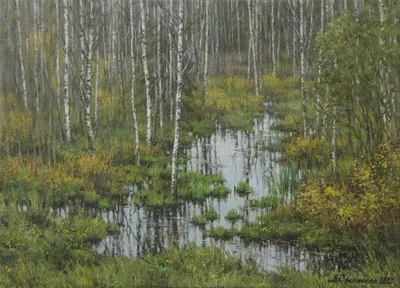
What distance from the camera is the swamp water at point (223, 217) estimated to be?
906 centimetres

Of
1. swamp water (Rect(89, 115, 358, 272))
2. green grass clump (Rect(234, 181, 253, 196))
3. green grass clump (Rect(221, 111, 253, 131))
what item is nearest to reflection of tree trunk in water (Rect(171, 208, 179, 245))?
swamp water (Rect(89, 115, 358, 272))

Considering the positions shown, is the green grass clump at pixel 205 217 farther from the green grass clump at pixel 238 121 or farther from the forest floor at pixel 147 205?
the green grass clump at pixel 238 121

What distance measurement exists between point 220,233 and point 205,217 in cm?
107

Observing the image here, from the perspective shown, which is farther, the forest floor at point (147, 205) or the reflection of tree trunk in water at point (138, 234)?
the reflection of tree trunk in water at point (138, 234)

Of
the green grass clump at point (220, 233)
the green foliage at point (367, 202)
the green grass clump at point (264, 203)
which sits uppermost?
the green foliage at point (367, 202)

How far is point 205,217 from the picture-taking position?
36.9ft

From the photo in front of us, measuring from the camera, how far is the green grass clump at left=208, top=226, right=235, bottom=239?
402 inches

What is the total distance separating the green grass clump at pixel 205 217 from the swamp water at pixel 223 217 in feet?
0.45

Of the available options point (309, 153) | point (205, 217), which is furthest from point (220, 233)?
point (309, 153)

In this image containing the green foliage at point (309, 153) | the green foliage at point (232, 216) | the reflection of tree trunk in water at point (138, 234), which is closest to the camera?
the reflection of tree trunk in water at point (138, 234)

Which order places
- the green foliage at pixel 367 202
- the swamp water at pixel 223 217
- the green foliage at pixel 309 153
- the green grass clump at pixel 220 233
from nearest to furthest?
the green foliage at pixel 367 202 < the swamp water at pixel 223 217 < the green grass clump at pixel 220 233 < the green foliage at pixel 309 153

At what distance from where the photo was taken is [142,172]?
14.8 meters

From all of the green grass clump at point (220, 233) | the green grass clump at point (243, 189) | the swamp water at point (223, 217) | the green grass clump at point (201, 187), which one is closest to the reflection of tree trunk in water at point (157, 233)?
the swamp water at point (223, 217)

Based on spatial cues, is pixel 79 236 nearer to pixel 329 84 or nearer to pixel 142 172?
pixel 142 172
